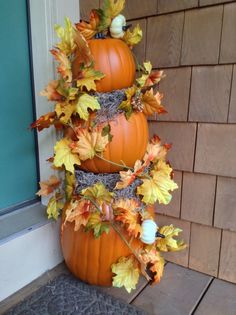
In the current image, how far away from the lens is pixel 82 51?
827mm

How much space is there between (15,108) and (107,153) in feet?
1.57

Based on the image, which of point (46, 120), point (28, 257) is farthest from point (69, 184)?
point (28, 257)

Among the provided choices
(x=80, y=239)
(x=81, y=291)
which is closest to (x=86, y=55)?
(x=80, y=239)

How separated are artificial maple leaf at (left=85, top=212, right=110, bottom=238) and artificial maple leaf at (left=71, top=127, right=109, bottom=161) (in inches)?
8.1

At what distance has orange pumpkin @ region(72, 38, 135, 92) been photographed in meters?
0.88

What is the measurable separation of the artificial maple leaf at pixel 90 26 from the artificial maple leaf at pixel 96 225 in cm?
63

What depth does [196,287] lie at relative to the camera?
1.04m

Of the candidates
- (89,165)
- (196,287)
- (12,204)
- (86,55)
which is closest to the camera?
(86,55)

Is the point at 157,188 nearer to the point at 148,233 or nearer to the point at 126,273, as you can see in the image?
the point at 148,233

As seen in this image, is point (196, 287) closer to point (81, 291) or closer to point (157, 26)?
point (81, 291)

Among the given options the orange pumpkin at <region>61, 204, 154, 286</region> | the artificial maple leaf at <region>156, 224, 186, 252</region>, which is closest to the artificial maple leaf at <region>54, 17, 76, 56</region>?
the orange pumpkin at <region>61, 204, 154, 286</region>

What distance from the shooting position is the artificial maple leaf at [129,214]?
2.80ft

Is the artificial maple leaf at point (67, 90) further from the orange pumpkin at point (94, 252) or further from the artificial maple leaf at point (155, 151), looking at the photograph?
the orange pumpkin at point (94, 252)

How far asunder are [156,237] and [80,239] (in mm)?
282
